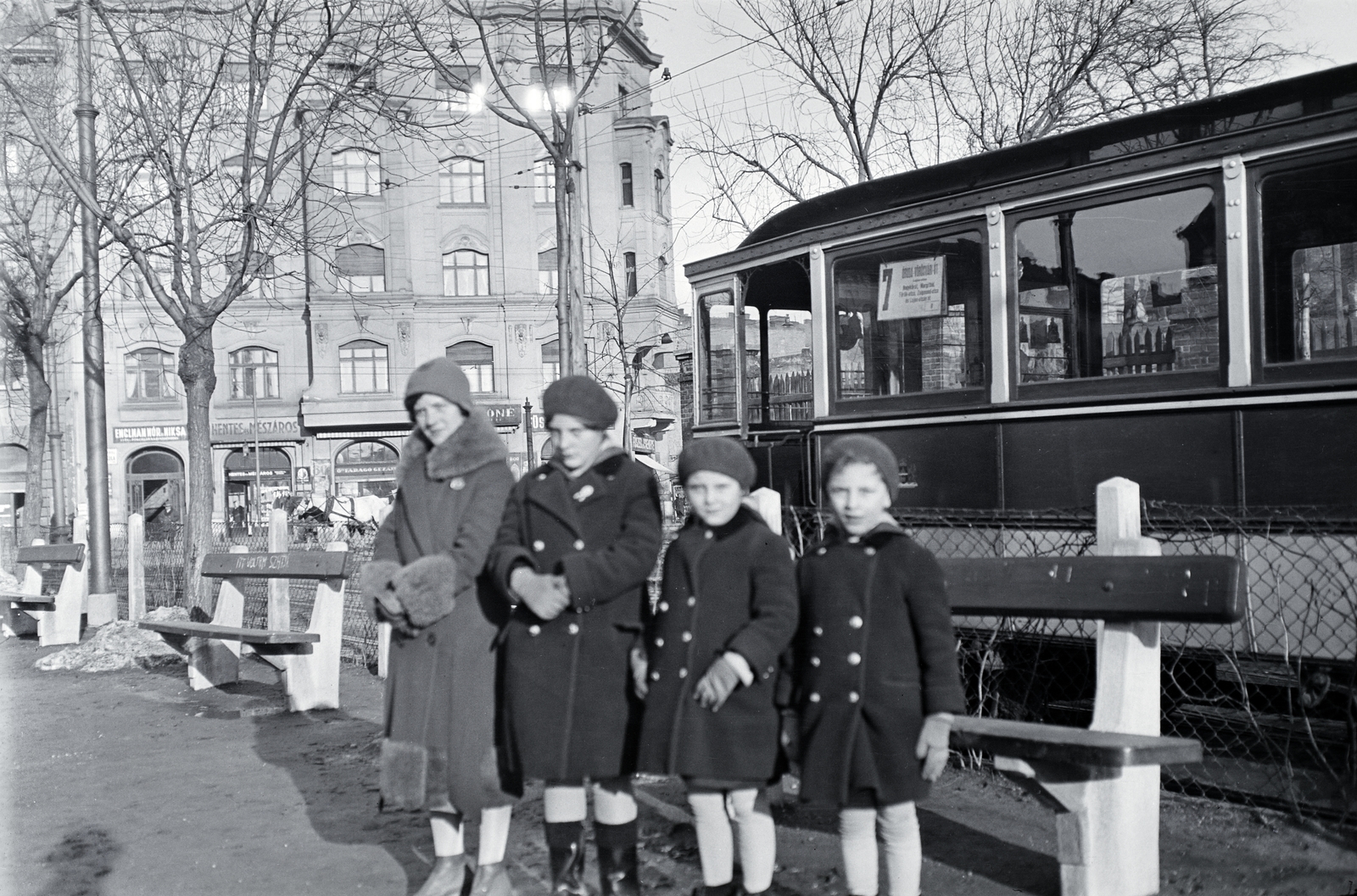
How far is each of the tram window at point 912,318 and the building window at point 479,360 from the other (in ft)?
131

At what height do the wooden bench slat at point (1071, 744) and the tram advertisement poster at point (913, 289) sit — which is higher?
the tram advertisement poster at point (913, 289)

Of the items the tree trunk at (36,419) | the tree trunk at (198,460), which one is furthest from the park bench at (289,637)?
the tree trunk at (36,419)

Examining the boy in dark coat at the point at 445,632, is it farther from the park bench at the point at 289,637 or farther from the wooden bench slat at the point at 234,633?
the wooden bench slat at the point at 234,633

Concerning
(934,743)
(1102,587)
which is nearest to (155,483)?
(1102,587)

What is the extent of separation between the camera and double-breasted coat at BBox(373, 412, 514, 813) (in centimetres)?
432

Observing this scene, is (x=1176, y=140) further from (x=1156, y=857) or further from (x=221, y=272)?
(x=221, y=272)

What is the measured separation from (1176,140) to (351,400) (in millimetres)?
41666

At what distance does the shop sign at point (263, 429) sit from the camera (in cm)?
4616

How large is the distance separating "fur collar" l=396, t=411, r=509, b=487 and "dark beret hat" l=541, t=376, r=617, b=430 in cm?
31

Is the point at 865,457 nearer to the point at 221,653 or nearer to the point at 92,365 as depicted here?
the point at 221,653

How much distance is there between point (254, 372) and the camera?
46938mm

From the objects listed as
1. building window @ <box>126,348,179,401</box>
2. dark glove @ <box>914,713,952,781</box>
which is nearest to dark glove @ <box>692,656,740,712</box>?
dark glove @ <box>914,713,952,781</box>

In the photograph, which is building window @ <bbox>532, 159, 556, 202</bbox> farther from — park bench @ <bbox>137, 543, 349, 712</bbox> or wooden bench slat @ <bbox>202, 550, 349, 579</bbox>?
park bench @ <bbox>137, 543, 349, 712</bbox>

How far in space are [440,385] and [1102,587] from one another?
2.34m
